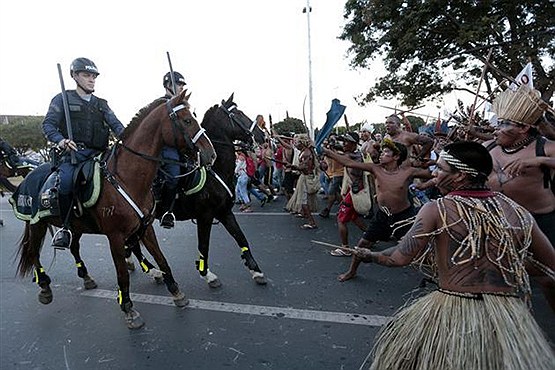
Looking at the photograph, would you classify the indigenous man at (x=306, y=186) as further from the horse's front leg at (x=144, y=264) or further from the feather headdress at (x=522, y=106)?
the feather headdress at (x=522, y=106)

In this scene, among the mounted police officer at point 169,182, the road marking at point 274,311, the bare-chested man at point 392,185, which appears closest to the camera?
the road marking at point 274,311

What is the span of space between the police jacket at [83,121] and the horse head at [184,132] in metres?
0.73

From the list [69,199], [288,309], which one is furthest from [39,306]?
[288,309]

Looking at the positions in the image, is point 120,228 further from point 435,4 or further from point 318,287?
point 435,4

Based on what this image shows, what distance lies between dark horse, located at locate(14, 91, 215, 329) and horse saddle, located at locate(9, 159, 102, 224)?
0.28 ft

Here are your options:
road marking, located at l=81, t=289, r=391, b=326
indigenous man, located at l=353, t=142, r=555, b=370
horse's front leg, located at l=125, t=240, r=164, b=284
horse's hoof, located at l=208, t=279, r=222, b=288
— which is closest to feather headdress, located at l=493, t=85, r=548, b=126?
indigenous man, located at l=353, t=142, r=555, b=370

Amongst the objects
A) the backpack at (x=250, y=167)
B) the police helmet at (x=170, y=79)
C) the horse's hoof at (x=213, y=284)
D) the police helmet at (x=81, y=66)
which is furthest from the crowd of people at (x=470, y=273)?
the backpack at (x=250, y=167)

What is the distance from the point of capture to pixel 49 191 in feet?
11.7

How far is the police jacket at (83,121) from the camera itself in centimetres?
368

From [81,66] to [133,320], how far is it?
2513 millimetres

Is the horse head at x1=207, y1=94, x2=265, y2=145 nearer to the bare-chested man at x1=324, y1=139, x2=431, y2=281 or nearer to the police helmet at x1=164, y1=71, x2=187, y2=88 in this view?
the police helmet at x1=164, y1=71, x2=187, y2=88

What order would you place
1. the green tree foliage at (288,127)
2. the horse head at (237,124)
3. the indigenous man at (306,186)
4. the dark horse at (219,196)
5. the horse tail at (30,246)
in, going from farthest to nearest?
the green tree foliage at (288,127), the indigenous man at (306,186), the horse head at (237,124), the dark horse at (219,196), the horse tail at (30,246)

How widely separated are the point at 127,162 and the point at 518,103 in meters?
3.42

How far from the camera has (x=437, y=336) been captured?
179 cm
